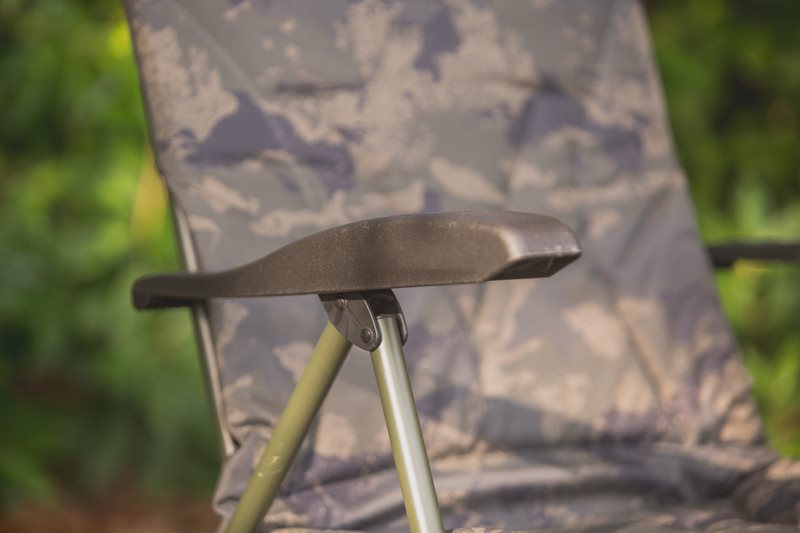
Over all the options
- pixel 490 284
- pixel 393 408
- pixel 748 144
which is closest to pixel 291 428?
pixel 393 408

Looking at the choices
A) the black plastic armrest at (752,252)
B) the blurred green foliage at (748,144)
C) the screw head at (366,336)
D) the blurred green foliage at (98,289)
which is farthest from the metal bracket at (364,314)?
the blurred green foliage at (748,144)

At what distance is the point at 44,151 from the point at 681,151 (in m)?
1.63

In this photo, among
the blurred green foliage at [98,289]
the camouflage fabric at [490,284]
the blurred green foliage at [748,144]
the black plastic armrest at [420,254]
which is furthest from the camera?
the blurred green foliage at [748,144]

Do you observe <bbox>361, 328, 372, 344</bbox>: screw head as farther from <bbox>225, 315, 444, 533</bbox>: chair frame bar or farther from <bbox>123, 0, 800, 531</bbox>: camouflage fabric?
<bbox>123, 0, 800, 531</bbox>: camouflage fabric

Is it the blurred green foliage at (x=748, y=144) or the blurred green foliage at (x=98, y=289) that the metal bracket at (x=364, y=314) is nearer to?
the blurred green foliage at (x=98, y=289)

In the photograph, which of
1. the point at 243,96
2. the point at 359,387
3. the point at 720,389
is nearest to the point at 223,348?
the point at 359,387

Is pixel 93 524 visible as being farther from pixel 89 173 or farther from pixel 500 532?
pixel 500 532

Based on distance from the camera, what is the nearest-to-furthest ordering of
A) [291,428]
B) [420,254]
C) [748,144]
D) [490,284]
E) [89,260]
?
[420,254]
[291,428]
[490,284]
[89,260]
[748,144]

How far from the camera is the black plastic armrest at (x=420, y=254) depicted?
447 mm

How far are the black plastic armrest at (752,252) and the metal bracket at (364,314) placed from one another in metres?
0.63

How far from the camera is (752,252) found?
1074mm

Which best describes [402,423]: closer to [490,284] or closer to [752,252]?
[490,284]

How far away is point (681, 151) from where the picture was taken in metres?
2.35

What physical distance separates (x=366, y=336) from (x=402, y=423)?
0.19 feet
